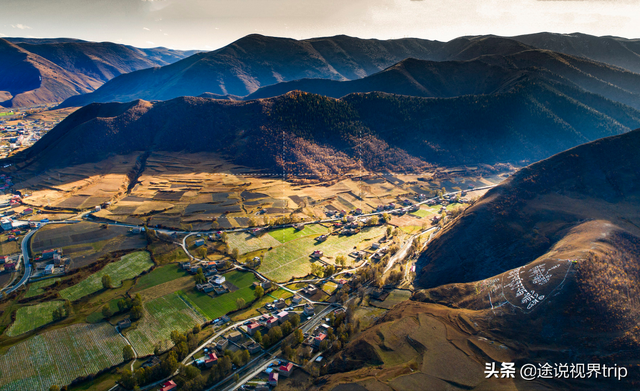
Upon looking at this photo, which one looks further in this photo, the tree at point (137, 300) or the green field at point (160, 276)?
the green field at point (160, 276)

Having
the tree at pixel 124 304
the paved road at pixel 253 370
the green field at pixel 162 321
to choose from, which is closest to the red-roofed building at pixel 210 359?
the paved road at pixel 253 370

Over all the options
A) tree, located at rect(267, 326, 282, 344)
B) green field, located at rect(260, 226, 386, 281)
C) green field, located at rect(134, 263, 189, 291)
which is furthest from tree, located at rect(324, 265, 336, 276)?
green field, located at rect(134, 263, 189, 291)

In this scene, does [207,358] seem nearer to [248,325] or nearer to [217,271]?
[248,325]

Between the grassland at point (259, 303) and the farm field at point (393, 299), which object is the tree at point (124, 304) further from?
the farm field at point (393, 299)

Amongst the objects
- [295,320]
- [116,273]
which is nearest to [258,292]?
[295,320]

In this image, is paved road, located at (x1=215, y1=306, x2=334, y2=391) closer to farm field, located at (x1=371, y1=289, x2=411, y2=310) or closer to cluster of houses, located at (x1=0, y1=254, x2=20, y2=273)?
farm field, located at (x1=371, y1=289, x2=411, y2=310)

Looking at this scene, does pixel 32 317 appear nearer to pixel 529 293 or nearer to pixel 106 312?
pixel 106 312

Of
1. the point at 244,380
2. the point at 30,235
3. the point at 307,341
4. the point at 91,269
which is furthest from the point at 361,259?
the point at 30,235
